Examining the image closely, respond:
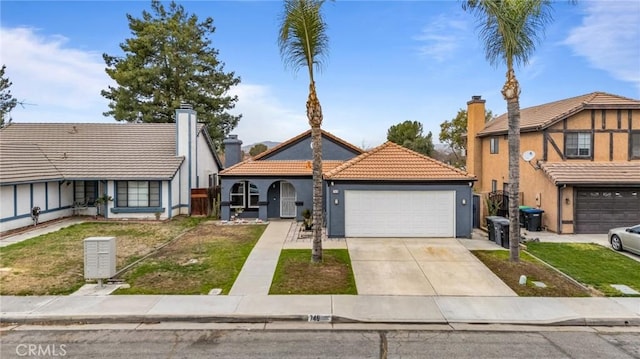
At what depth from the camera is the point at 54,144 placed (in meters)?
22.4

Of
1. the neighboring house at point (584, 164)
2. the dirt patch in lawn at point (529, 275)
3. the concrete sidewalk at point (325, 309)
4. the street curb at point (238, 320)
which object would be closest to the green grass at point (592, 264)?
the dirt patch in lawn at point (529, 275)

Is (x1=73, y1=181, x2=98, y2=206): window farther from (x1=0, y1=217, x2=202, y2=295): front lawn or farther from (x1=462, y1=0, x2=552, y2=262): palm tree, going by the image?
(x1=462, y1=0, x2=552, y2=262): palm tree

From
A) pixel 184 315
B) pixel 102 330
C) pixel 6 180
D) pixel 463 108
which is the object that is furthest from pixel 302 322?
pixel 463 108

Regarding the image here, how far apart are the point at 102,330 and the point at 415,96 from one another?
2607 cm

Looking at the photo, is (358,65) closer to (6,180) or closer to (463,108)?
(6,180)

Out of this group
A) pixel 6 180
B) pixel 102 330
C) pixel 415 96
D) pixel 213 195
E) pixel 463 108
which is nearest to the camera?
pixel 102 330

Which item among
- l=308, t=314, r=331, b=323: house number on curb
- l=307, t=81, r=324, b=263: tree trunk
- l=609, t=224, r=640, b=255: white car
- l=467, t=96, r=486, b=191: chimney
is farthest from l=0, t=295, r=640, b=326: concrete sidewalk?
l=467, t=96, r=486, b=191: chimney

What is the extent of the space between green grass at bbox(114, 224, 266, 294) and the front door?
4285 mm

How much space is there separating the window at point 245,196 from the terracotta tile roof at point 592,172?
545 inches

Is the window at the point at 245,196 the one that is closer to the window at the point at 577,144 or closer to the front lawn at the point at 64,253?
the front lawn at the point at 64,253

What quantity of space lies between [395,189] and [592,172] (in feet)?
28.3

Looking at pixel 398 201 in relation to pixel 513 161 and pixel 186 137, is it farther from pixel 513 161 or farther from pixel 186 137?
pixel 186 137

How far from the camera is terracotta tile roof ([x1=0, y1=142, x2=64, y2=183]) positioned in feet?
54.8

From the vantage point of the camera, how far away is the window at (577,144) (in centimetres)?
1769
